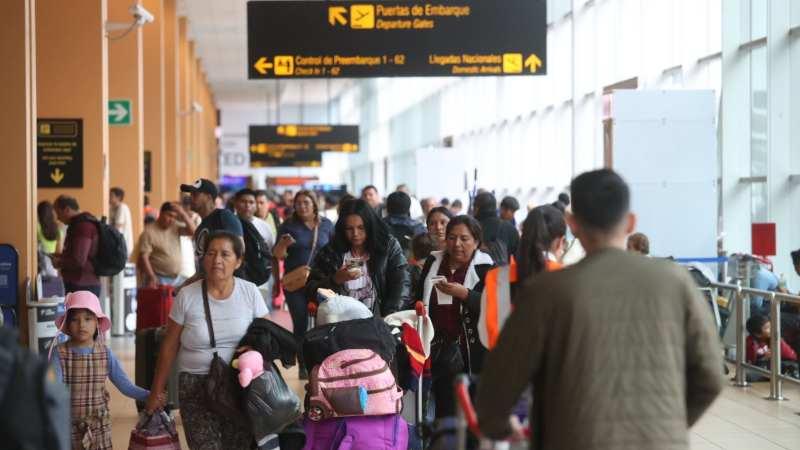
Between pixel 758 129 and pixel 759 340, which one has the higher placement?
pixel 758 129

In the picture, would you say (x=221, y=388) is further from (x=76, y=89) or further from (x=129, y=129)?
(x=129, y=129)

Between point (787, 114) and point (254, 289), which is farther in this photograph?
point (787, 114)

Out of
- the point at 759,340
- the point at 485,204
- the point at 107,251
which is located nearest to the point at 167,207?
the point at 107,251

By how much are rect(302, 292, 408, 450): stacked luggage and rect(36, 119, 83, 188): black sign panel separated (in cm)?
917

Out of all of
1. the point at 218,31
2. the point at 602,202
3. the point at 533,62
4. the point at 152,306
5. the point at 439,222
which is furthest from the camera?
the point at 218,31

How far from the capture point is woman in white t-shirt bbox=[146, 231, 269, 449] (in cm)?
635

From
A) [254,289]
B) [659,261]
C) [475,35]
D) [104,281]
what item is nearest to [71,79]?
[104,281]

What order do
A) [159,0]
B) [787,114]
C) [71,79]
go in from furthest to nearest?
[159,0], [71,79], [787,114]

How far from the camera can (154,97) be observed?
25250 millimetres

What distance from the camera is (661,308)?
3.71 m

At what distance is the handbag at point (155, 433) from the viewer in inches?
247

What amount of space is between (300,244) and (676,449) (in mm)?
8264

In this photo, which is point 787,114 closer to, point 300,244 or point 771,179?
point 771,179

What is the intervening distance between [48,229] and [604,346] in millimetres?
12013
